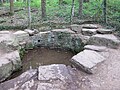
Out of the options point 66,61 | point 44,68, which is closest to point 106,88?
point 44,68

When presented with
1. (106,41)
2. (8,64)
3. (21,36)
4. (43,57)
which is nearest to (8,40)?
(21,36)

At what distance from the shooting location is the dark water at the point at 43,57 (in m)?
6.25

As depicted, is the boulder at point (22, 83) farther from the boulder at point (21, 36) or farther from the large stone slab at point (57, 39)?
the large stone slab at point (57, 39)

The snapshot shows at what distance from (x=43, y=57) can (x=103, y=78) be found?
312cm

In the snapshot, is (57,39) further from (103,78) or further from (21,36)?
(103,78)

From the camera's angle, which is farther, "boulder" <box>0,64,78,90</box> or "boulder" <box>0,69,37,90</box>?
"boulder" <box>0,69,37,90</box>

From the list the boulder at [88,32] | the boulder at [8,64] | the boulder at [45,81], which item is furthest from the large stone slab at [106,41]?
the boulder at [8,64]

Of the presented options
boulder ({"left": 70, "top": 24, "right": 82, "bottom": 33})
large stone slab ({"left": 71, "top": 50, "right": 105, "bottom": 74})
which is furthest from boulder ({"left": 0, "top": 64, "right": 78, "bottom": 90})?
boulder ({"left": 70, "top": 24, "right": 82, "bottom": 33})

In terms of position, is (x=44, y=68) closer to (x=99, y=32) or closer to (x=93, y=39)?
(x=93, y=39)

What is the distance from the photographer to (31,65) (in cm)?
614

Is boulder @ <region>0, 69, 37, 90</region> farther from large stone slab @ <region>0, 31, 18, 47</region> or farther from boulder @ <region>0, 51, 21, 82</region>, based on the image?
large stone slab @ <region>0, 31, 18, 47</region>

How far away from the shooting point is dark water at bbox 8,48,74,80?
20.5ft

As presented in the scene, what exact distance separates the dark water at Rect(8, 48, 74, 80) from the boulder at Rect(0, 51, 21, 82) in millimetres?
289

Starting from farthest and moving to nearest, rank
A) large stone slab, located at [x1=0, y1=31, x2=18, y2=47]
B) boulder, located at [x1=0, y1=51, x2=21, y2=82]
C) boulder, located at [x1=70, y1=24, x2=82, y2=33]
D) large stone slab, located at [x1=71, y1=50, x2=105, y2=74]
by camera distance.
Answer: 1. boulder, located at [x1=70, y1=24, x2=82, y2=33]
2. large stone slab, located at [x1=0, y1=31, x2=18, y2=47]
3. boulder, located at [x1=0, y1=51, x2=21, y2=82]
4. large stone slab, located at [x1=71, y1=50, x2=105, y2=74]
